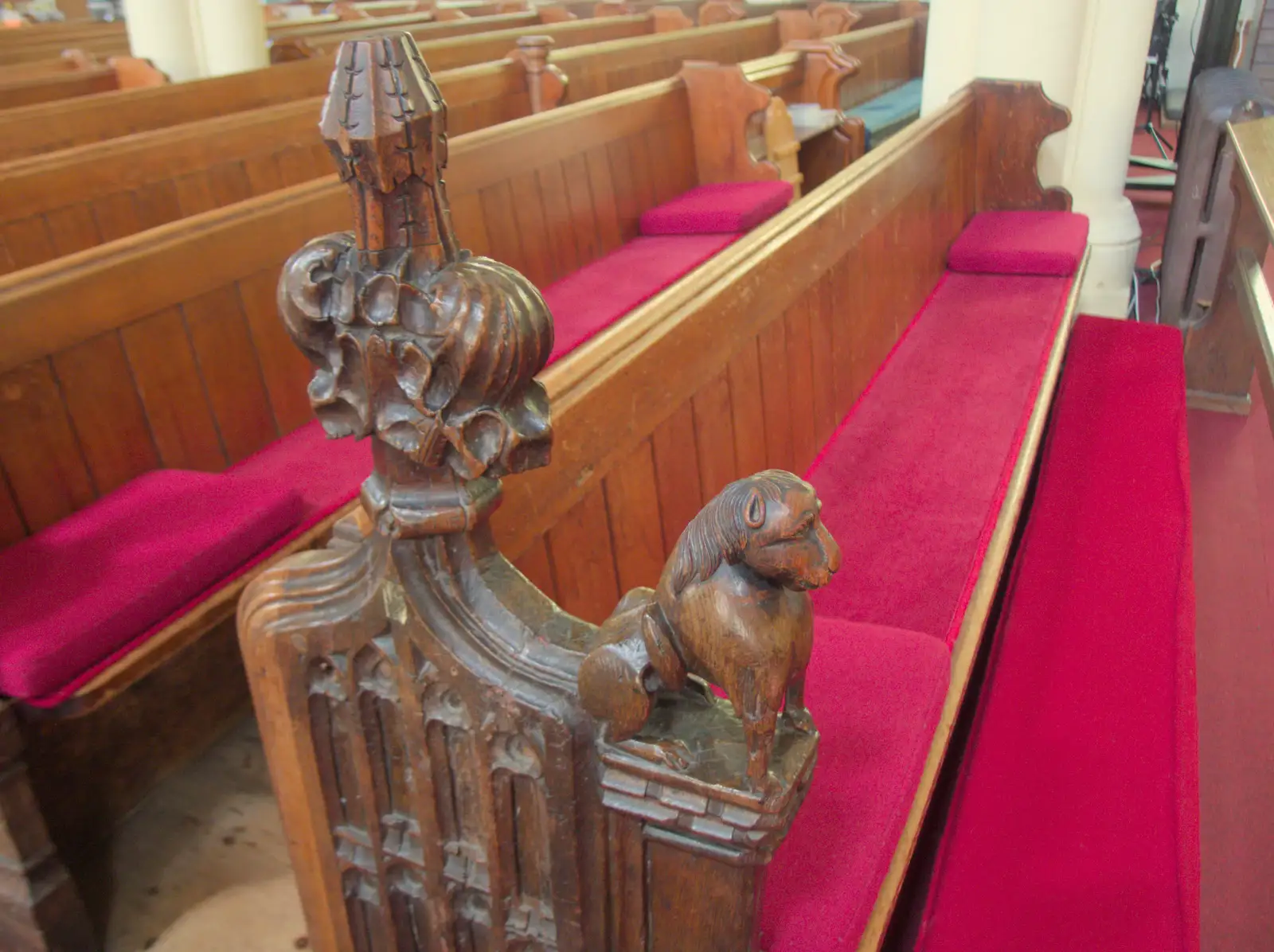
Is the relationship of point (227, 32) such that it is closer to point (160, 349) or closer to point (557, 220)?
point (557, 220)

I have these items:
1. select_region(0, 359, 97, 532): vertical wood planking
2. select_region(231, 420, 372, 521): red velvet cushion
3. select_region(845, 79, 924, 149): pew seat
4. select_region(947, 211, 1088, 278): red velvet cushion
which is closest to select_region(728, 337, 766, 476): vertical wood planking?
select_region(231, 420, 372, 521): red velvet cushion

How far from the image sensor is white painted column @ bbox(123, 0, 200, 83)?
5328 mm

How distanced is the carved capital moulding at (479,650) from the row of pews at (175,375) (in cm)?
10

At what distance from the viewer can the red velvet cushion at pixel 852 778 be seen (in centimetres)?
113

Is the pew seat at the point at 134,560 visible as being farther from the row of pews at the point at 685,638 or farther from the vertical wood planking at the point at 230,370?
the row of pews at the point at 685,638

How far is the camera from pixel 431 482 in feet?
3.15

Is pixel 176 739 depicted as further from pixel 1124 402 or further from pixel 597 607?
pixel 1124 402

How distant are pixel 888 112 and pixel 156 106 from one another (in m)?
4.72

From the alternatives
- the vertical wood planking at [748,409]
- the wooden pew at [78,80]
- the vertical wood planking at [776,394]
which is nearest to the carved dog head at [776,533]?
the vertical wood planking at [748,409]

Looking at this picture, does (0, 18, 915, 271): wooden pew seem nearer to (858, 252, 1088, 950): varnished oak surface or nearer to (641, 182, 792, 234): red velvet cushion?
(641, 182, 792, 234): red velvet cushion

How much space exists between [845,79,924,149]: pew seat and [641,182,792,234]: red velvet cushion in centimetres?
181

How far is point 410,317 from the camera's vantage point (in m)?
0.88

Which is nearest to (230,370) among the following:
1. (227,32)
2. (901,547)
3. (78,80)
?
(901,547)

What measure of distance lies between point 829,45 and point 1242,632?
391cm
